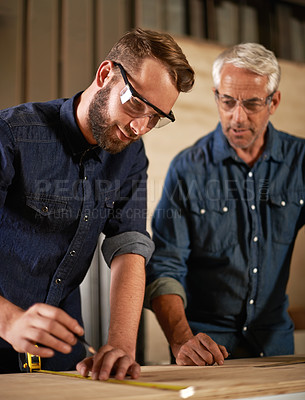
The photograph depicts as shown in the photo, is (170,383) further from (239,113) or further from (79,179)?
(239,113)

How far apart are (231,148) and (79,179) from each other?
636mm

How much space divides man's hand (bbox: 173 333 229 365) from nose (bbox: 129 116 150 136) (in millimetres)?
527

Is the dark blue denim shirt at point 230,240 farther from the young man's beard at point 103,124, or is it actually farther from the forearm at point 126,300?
the young man's beard at point 103,124

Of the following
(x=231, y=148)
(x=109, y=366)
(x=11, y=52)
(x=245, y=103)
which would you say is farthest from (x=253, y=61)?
(x=109, y=366)

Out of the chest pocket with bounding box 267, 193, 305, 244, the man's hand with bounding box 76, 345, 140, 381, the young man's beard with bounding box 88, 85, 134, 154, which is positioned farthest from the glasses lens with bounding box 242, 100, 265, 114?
the man's hand with bounding box 76, 345, 140, 381

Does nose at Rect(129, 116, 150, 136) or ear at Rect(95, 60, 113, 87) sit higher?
ear at Rect(95, 60, 113, 87)

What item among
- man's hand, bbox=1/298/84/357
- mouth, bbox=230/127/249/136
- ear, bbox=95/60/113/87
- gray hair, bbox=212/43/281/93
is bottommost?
man's hand, bbox=1/298/84/357

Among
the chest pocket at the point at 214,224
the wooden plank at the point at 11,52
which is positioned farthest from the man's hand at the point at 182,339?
the wooden plank at the point at 11,52

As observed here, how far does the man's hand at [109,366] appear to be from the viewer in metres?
0.87

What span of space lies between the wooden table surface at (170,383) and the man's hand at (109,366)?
2cm

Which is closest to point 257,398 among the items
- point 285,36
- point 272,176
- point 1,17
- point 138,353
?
point 272,176

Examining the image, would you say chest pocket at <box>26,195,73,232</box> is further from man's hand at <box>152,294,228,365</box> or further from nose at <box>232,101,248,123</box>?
nose at <box>232,101,248,123</box>

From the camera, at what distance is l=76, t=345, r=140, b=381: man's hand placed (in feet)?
2.86

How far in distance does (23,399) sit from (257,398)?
361 mm
